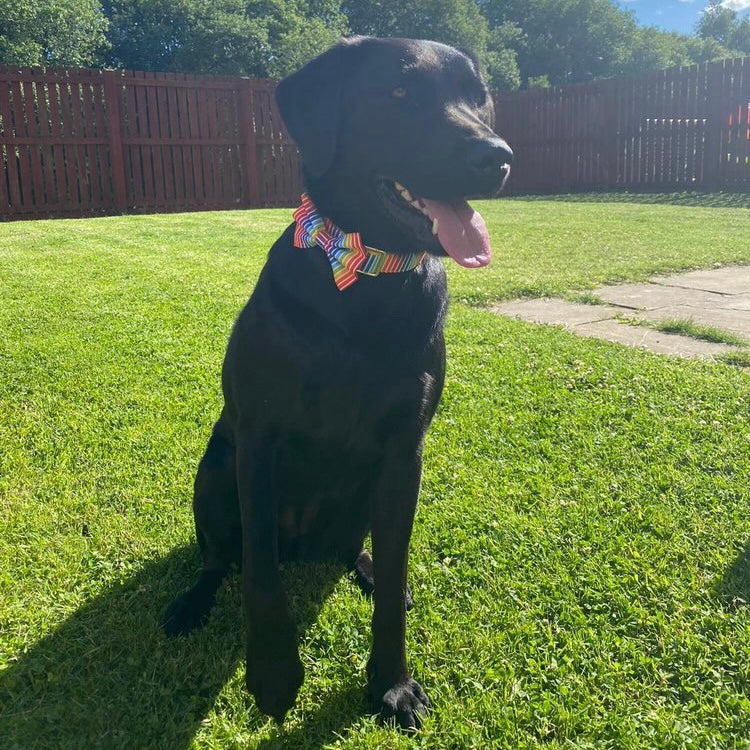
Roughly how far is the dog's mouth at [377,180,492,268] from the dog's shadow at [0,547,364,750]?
1.10 metres

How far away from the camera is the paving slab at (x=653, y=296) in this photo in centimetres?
543

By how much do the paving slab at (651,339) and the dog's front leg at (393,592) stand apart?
2.96 meters

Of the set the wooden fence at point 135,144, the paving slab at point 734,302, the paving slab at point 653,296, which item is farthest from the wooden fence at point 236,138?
the paving slab at point 734,302

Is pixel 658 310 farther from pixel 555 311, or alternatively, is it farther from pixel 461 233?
pixel 461 233

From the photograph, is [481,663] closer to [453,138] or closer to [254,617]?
[254,617]

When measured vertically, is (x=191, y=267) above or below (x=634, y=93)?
below

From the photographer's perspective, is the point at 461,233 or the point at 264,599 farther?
the point at 461,233

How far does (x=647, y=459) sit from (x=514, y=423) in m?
0.61

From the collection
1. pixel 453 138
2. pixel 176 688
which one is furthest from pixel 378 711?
pixel 453 138

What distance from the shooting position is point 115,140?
13016 mm

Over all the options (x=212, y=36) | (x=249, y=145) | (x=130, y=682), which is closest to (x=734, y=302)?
(x=130, y=682)

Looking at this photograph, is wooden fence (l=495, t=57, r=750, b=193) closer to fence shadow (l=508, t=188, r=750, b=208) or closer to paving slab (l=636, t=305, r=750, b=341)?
fence shadow (l=508, t=188, r=750, b=208)

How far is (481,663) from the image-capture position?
180cm

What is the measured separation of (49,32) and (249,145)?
14215 mm
